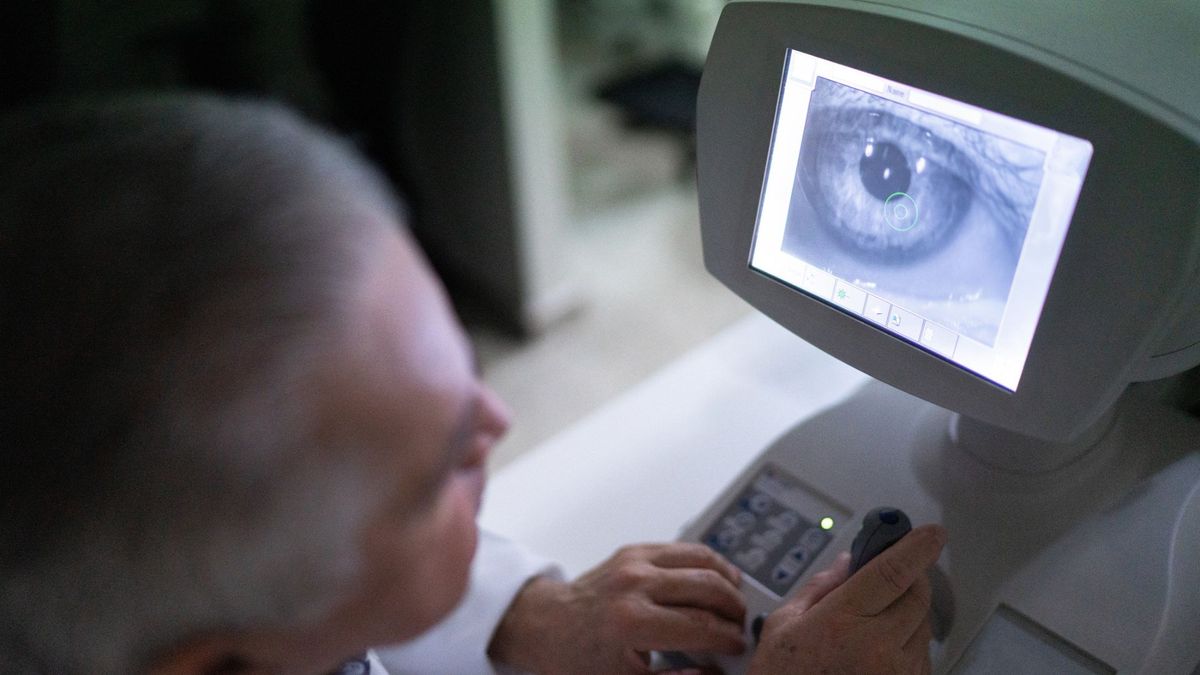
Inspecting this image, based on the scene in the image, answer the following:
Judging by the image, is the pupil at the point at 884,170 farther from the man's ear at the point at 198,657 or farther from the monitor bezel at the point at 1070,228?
the man's ear at the point at 198,657

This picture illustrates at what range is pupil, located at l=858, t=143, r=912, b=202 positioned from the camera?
0.54m

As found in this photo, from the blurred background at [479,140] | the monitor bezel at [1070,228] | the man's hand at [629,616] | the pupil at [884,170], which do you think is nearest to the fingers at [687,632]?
the man's hand at [629,616]

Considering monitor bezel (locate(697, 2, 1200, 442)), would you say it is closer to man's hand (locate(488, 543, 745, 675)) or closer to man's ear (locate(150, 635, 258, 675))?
man's hand (locate(488, 543, 745, 675))

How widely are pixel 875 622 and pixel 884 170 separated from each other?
29cm

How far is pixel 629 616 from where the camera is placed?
25.4 inches

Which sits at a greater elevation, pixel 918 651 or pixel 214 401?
pixel 214 401

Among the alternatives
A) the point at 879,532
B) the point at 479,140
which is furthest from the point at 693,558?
the point at 479,140

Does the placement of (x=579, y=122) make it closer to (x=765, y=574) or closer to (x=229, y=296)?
(x=765, y=574)

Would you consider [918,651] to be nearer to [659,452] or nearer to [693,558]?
[693,558]

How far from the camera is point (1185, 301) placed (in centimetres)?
46

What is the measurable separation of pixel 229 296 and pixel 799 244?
1.32ft

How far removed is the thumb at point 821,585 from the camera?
0.59 m

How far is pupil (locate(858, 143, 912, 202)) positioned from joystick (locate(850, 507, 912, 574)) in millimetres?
207

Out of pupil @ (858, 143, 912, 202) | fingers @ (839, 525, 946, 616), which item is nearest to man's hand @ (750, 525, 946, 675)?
fingers @ (839, 525, 946, 616)
